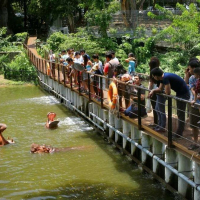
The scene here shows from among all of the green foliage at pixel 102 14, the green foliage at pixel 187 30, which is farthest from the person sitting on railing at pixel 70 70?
the green foliage at pixel 102 14

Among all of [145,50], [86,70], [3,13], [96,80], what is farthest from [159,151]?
[3,13]

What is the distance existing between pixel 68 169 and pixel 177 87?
14.7ft

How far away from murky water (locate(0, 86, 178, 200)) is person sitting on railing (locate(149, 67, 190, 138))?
1862mm

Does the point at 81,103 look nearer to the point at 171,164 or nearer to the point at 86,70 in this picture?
the point at 86,70

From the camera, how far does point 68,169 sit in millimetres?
12172

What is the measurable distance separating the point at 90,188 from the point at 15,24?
155 feet

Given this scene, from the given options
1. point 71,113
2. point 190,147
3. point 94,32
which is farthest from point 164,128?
point 94,32

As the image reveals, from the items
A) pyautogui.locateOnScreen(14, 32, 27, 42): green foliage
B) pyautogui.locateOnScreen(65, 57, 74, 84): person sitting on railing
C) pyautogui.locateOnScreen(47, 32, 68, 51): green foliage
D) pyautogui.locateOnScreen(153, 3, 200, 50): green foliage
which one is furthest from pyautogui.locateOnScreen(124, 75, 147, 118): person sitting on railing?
pyautogui.locateOnScreen(14, 32, 27, 42): green foliage

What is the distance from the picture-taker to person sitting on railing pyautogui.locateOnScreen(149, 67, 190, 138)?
8953 millimetres

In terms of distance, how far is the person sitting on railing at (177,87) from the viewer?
8.95m

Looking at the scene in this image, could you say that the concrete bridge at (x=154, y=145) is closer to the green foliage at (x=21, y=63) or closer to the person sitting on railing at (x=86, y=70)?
the person sitting on railing at (x=86, y=70)

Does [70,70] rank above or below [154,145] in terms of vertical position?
above

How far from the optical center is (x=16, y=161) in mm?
13117

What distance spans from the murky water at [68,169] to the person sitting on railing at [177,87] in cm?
186
